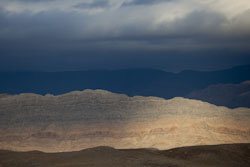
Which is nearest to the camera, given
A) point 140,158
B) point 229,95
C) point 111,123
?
point 140,158

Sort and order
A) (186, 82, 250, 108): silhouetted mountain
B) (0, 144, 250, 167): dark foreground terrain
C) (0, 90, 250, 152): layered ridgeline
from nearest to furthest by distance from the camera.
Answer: (0, 144, 250, 167): dark foreground terrain
(0, 90, 250, 152): layered ridgeline
(186, 82, 250, 108): silhouetted mountain

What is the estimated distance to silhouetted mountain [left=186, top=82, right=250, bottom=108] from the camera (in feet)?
500

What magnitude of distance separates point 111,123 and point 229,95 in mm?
79648

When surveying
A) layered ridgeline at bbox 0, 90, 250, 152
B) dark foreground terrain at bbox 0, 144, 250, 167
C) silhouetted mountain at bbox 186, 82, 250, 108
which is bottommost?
dark foreground terrain at bbox 0, 144, 250, 167

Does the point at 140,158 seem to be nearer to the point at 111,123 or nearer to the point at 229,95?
the point at 111,123

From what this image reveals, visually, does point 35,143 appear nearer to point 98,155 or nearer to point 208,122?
point 208,122

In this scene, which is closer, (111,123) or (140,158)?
(140,158)

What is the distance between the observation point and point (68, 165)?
30.3 metres

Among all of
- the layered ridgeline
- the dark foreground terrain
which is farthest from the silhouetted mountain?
the dark foreground terrain

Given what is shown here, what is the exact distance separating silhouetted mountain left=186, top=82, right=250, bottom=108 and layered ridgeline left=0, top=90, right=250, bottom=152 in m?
60.4

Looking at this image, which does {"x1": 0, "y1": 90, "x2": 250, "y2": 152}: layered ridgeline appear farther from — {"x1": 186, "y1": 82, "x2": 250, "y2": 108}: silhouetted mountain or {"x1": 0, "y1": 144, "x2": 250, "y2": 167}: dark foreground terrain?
{"x1": 186, "y1": 82, "x2": 250, "y2": 108}: silhouetted mountain

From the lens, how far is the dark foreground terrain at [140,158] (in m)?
31.0

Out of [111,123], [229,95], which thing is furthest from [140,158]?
[229,95]

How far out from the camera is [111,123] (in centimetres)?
9350
